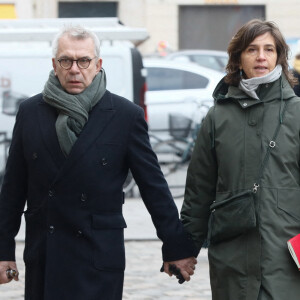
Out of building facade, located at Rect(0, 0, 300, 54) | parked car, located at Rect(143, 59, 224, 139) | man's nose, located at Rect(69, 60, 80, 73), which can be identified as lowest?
building facade, located at Rect(0, 0, 300, 54)

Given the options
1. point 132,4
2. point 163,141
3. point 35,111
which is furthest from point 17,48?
point 132,4

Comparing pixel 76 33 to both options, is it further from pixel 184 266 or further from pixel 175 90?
pixel 175 90

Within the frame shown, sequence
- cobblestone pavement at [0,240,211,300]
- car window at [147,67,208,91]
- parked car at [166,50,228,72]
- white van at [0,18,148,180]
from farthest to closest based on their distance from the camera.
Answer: parked car at [166,50,228,72] → car window at [147,67,208,91] → white van at [0,18,148,180] → cobblestone pavement at [0,240,211,300]

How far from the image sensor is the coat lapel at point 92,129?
536cm

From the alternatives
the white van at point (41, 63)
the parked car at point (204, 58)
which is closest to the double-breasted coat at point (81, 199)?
the white van at point (41, 63)

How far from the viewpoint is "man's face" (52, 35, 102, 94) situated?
17.8ft

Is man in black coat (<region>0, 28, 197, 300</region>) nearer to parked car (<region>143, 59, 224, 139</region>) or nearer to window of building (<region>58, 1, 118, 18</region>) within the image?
parked car (<region>143, 59, 224, 139</region>)

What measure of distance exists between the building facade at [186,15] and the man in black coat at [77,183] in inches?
1104

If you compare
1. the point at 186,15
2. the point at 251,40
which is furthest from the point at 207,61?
the point at 251,40

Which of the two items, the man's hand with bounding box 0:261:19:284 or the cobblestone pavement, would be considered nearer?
the man's hand with bounding box 0:261:19:284

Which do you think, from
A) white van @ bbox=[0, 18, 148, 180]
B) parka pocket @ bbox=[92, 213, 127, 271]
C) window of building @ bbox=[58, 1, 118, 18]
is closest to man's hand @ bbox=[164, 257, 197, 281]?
parka pocket @ bbox=[92, 213, 127, 271]

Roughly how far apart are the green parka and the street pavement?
8.90 feet

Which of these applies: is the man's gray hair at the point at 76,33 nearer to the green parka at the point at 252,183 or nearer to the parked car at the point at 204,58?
the green parka at the point at 252,183

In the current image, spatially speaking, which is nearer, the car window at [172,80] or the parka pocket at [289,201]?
the parka pocket at [289,201]
